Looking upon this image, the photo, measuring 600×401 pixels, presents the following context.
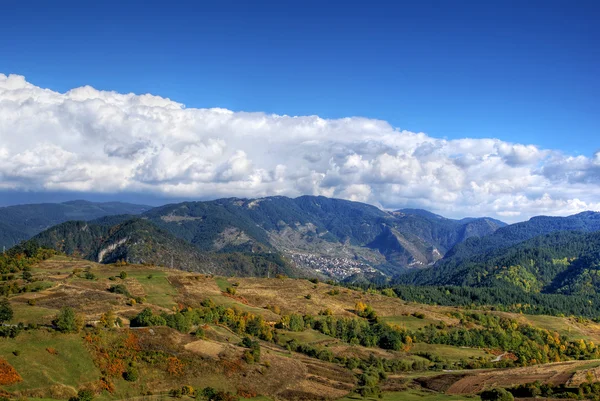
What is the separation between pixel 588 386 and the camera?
389 ft

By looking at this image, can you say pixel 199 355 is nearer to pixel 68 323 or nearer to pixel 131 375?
pixel 131 375

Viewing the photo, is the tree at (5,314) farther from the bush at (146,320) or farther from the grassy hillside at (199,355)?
the bush at (146,320)

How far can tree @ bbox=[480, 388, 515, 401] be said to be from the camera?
364ft

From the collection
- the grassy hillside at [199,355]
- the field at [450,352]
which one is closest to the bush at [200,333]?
the grassy hillside at [199,355]

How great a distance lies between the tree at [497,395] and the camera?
111 metres

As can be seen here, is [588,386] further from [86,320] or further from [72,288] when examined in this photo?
[72,288]

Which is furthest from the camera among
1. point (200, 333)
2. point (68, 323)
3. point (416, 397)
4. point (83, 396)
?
point (200, 333)

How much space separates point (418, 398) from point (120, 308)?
305ft

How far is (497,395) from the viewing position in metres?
113

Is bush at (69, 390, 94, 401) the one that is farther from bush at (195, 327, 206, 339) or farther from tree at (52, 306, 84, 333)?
bush at (195, 327, 206, 339)

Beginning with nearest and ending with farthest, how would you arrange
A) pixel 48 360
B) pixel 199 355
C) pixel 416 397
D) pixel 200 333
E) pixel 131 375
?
pixel 48 360 → pixel 131 375 → pixel 416 397 → pixel 199 355 → pixel 200 333

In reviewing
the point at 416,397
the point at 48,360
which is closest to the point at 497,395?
the point at 416,397

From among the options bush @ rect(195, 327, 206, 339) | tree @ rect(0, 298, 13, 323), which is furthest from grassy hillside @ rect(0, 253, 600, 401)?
tree @ rect(0, 298, 13, 323)

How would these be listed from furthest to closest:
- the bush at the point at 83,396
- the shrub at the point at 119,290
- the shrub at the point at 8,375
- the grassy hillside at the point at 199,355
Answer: the shrub at the point at 119,290
the grassy hillside at the point at 199,355
the bush at the point at 83,396
the shrub at the point at 8,375
